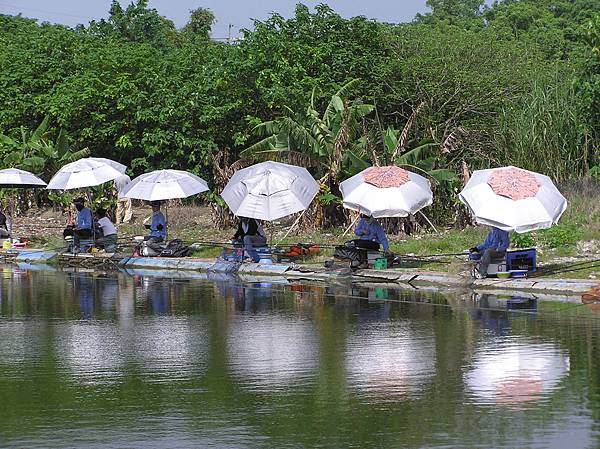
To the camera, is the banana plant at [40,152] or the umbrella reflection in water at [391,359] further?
the banana plant at [40,152]

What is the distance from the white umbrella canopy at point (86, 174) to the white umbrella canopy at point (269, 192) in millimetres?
4900

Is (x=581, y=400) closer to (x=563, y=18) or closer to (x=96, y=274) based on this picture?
(x=96, y=274)

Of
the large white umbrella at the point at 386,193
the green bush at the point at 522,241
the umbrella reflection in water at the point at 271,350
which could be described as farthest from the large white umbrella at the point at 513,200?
the umbrella reflection in water at the point at 271,350

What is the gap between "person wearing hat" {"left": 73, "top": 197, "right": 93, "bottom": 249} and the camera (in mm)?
27891

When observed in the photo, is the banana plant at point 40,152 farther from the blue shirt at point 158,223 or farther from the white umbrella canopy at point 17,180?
the blue shirt at point 158,223

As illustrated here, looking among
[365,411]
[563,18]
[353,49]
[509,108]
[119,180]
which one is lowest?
[365,411]

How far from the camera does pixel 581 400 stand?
10.5 metres

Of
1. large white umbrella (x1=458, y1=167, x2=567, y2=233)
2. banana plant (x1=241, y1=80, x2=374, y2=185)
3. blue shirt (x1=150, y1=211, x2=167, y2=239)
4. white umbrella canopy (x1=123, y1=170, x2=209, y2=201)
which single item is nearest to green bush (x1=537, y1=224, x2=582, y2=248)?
large white umbrella (x1=458, y1=167, x2=567, y2=233)

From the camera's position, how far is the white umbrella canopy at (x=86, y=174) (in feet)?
90.6

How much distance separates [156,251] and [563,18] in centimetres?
4705

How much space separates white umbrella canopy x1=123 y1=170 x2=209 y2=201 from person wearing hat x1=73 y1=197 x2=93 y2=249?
1.43 m

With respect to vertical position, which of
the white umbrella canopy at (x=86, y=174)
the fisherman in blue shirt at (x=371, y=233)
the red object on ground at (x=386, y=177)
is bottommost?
the fisherman in blue shirt at (x=371, y=233)

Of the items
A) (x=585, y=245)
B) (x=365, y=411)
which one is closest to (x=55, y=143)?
(x=585, y=245)

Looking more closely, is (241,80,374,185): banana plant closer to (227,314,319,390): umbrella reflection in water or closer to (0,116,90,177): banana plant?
(0,116,90,177): banana plant
